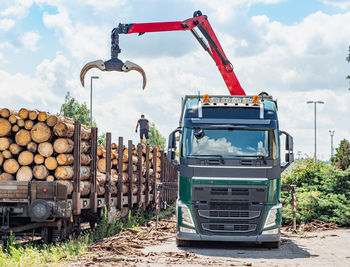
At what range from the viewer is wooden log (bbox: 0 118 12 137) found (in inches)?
512

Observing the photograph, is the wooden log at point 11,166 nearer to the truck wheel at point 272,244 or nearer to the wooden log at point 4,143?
the wooden log at point 4,143

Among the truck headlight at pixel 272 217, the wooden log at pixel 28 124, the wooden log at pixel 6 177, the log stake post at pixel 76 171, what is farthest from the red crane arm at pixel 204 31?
the truck headlight at pixel 272 217

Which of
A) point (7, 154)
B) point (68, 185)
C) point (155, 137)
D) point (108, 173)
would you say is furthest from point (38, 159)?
point (155, 137)

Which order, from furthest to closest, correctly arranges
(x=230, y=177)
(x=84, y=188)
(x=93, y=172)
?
(x=93, y=172), (x=84, y=188), (x=230, y=177)

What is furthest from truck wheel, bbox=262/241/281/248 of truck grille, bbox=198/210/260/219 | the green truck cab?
truck grille, bbox=198/210/260/219

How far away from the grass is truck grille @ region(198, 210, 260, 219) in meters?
2.47

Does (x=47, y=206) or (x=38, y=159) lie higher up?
(x=38, y=159)

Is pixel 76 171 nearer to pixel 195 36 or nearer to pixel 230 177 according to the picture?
pixel 230 177

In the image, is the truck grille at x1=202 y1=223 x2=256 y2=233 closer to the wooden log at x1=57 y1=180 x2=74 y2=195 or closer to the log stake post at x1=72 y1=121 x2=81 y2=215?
the log stake post at x1=72 y1=121 x2=81 y2=215

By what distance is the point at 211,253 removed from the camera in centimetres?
1180

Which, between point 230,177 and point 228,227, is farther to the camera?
point 228,227

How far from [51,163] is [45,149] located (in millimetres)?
345

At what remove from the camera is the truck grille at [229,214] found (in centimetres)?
1234

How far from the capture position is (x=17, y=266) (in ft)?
29.6
